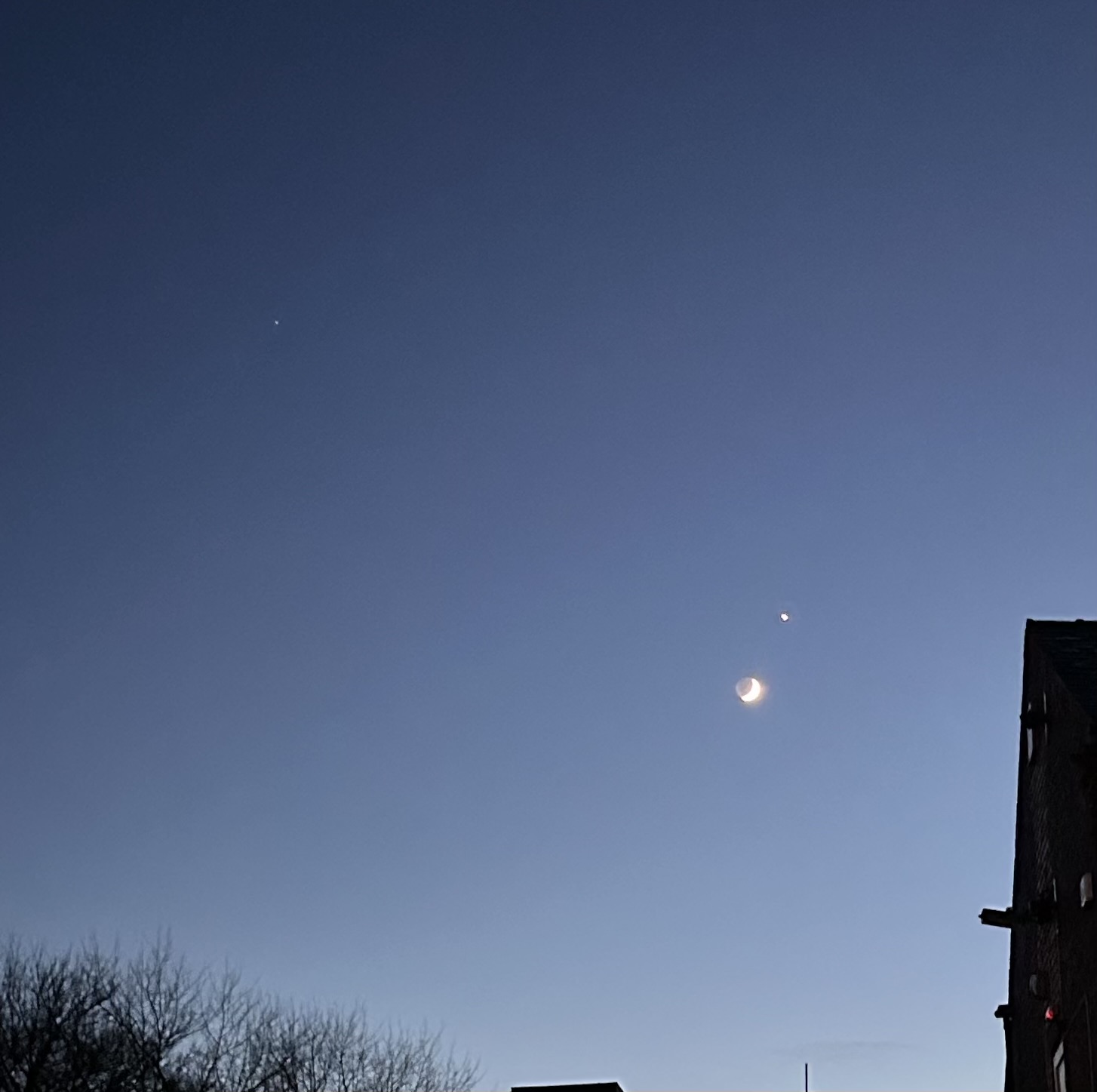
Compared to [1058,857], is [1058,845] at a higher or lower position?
higher

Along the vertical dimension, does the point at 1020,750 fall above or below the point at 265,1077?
above

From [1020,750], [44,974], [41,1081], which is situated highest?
[1020,750]

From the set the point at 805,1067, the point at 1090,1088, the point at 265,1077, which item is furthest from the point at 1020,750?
the point at 265,1077

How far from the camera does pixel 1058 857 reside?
21.9 meters

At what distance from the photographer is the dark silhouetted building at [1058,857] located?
19.6m

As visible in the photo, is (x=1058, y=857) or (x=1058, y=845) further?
(x=1058, y=857)

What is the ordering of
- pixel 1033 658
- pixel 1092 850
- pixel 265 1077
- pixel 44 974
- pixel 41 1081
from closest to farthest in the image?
pixel 1092 850 → pixel 1033 658 → pixel 41 1081 → pixel 44 974 → pixel 265 1077

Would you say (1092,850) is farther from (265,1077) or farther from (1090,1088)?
(265,1077)

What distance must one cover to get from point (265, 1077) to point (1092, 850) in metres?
35.3

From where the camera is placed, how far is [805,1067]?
4950cm

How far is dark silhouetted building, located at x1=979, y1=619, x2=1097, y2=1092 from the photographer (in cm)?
1956

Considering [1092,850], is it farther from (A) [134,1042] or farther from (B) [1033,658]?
(A) [134,1042]

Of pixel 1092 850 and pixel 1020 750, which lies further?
pixel 1020 750

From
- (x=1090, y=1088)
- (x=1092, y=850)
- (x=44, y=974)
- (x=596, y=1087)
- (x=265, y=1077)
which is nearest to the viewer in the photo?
(x=1092, y=850)
